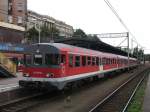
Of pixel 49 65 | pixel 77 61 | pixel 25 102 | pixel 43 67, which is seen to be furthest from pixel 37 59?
pixel 77 61

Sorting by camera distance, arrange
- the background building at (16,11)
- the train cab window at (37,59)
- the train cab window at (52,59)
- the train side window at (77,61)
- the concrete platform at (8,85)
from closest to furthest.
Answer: the train cab window at (52,59), the train cab window at (37,59), the concrete platform at (8,85), the train side window at (77,61), the background building at (16,11)

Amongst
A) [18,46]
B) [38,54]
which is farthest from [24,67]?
[18,46]

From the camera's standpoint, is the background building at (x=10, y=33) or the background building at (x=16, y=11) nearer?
the background building at (x=10, y=33)

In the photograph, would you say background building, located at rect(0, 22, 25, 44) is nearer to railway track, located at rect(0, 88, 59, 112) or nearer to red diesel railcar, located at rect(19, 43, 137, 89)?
railway track, located at rect(0, 88, 59, 112)

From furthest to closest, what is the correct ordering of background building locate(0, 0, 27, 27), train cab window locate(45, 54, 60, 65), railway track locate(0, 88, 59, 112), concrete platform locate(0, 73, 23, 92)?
background building locate(0, 0, 27, 27), concrete platform locate(0, 73, 23, 92), train cab window locate(45, 54, 60, 65), railway track locate(0, 88, 59, 112)

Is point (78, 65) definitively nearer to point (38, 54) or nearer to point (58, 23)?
point (38, 54)

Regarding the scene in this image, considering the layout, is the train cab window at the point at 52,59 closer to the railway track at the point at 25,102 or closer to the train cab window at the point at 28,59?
the train cab window at the point at 28,59

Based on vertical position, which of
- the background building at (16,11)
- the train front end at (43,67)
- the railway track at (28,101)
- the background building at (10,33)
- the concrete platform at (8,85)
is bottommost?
the railway track at (28,101)

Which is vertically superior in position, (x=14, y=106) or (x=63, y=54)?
(x=63, y=54)

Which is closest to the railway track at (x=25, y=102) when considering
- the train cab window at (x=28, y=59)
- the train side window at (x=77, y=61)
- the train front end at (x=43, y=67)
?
the train front end at (x=43, y=67)

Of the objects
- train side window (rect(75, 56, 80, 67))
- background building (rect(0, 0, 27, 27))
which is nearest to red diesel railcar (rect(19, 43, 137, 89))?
train side window (rect(75, 56, 80, 67))

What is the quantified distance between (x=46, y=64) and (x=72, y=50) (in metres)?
2.43

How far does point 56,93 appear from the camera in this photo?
19.1 meters

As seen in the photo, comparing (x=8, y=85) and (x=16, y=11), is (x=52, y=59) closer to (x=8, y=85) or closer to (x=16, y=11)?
(x=8, y=85)
